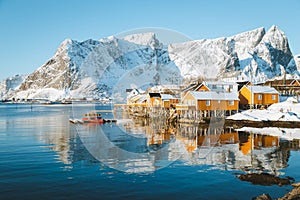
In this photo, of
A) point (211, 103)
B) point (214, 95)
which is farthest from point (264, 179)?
point (214, 95)

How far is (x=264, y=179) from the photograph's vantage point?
1380 centimetres

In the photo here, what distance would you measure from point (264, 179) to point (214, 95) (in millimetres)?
31527

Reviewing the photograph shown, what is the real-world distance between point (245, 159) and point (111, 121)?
32494mm

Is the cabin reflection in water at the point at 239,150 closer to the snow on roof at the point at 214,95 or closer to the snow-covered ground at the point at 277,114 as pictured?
the snow-covered ground at the point at 277,114

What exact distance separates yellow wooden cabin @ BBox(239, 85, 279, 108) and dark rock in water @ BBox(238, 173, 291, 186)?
35.2m

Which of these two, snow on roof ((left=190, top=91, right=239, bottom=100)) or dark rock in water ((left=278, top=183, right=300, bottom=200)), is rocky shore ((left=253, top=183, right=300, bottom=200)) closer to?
dark rock in water ((left=278, top=183, right=300, bottom=200))

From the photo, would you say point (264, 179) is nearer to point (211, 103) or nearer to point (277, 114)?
point (277, 114)

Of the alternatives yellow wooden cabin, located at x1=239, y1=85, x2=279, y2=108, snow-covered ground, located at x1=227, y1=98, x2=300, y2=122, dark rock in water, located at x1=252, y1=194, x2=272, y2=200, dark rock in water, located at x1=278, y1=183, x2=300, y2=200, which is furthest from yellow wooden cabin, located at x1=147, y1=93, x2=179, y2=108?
dark rock in water, located at x1=252, y1=194, x2=272, y2=200

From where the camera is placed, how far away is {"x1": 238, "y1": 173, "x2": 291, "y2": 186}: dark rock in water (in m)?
13.3

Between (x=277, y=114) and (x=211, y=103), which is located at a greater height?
(x=211, y=103)

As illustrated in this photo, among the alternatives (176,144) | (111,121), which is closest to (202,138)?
(176,144)


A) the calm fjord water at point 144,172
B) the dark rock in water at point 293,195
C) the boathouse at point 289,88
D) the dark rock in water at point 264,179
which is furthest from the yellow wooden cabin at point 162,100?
the dark rock in water at point 293,195

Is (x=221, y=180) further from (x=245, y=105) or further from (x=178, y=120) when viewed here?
(x=245, y=105)

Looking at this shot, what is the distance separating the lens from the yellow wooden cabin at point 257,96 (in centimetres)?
4784
